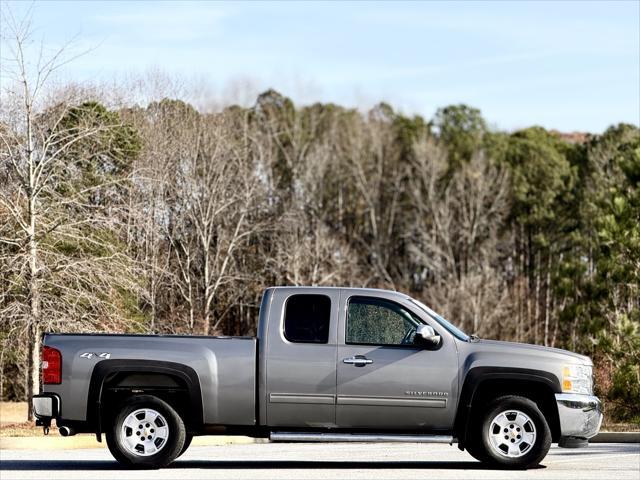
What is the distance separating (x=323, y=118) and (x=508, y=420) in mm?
70752

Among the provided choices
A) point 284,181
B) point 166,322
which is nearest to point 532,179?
point 284,181

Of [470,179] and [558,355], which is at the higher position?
[470,179]

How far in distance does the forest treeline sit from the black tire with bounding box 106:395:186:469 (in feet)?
43.5

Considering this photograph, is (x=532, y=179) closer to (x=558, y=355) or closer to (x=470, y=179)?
(x=470, y=179)

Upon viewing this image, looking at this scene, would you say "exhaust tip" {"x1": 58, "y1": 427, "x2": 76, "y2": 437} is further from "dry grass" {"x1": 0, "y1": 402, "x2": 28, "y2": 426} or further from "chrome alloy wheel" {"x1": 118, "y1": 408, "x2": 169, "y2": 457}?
"dry grass" {"x1": 0, "y1": 402, "x2": 28, "y2": 426}

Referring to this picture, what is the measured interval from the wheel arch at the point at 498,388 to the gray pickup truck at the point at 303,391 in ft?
0.05

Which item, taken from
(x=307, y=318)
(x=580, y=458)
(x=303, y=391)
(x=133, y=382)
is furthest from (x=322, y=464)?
(x=580, y=458)

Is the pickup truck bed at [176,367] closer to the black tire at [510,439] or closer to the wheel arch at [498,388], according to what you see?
the wheel arch at [498,388]

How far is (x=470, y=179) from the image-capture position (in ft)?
254

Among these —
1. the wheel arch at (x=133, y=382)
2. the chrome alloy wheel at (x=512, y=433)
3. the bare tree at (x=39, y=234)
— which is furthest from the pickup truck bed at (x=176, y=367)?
the bare tree at (x=39, y=234)

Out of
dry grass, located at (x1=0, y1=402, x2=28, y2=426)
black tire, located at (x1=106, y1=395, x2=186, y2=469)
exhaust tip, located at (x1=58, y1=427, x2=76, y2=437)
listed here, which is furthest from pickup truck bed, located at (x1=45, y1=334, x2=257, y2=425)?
dry grass, located at (x1=0, y1=402, x2=28, y2=426)

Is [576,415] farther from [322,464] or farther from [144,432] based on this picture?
[144,432]

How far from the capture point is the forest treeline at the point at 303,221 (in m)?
28.4

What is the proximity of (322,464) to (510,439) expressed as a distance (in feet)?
7.49
